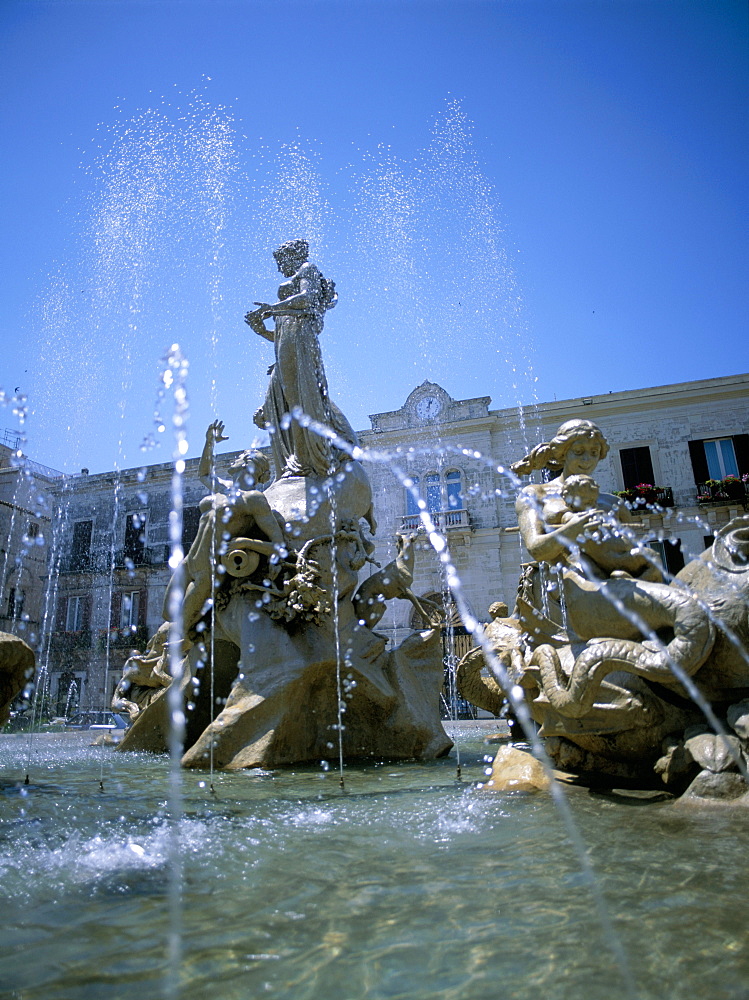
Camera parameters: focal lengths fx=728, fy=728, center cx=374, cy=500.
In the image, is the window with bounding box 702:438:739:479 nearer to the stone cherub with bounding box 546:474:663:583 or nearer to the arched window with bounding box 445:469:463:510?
the arched window with bounding box 445:469:463:510

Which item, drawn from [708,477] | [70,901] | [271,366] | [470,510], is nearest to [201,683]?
[271,366]

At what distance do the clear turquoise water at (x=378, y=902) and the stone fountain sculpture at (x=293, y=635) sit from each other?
6.17 ft

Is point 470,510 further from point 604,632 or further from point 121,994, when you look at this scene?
point 121,994

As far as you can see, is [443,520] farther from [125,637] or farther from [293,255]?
[293,255]

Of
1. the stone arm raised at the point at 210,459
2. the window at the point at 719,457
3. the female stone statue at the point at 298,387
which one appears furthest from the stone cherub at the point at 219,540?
the window at the point at 719,457

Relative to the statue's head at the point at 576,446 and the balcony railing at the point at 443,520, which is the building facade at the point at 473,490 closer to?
the balcony railing at the point at 443,520

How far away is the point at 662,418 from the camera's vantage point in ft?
76.2

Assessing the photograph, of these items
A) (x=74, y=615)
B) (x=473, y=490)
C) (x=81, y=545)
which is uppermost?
(x=81, y=545)

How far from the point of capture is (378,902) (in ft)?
6.12

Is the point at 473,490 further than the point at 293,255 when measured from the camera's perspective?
Yes

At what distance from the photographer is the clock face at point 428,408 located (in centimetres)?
2514

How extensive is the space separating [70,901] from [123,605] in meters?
27.6

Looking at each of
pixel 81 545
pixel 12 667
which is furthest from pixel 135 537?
pixel 12 667

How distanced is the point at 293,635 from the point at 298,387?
253cm
